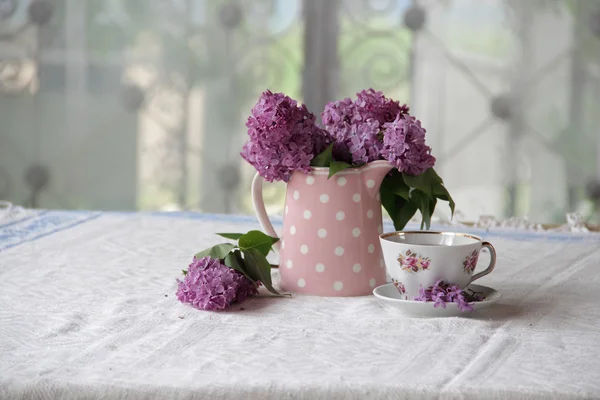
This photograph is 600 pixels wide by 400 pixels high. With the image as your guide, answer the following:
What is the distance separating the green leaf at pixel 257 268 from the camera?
2.94 feet

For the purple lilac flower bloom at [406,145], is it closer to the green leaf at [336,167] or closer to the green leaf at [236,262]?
the green leaf at [336,167]

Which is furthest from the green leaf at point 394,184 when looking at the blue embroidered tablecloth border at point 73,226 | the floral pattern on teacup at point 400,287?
the blue embroidered tablecloth border at point 73,226

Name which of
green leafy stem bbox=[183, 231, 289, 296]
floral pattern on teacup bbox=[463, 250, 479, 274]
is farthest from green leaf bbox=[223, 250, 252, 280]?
floral pattern on teacup bbox=[463, 250, 479, 274]

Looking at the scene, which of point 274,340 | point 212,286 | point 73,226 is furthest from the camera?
point 73,226

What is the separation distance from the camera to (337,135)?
36.7 inches

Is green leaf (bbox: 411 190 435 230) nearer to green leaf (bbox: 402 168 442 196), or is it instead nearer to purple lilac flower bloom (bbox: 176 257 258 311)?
green leaf (bbox: 402 168 442 196)

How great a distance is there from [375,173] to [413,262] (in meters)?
0.13

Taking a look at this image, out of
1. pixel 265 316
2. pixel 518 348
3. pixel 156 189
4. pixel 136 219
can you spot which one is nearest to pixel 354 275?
pixel 265 316

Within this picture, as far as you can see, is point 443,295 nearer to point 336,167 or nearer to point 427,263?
point 427,263

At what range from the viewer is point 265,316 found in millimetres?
822

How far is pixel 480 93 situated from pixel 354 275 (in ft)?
5.48

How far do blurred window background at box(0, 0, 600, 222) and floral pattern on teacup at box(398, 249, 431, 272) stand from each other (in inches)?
63.6

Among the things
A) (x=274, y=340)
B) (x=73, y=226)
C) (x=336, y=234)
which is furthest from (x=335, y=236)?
(x=73, y=226)

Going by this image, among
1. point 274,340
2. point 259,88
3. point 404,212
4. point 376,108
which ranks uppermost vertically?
point 259,88
